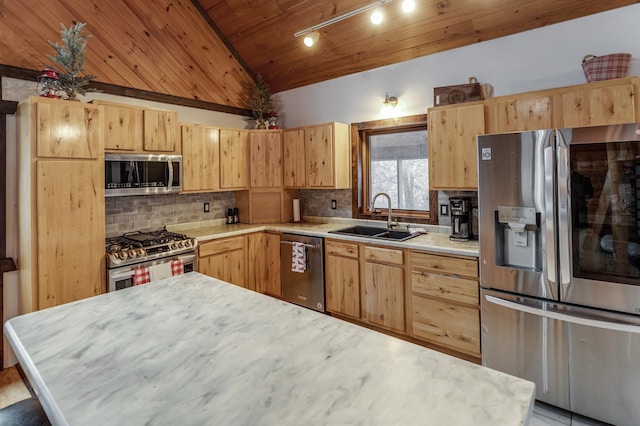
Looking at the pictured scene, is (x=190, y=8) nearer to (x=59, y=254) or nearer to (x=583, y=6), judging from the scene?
(x=59, y=254)

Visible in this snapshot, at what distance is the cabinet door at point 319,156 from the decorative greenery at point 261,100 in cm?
82

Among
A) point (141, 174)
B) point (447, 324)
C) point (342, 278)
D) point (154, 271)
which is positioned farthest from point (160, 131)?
point (447, 324)

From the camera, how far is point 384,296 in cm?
322

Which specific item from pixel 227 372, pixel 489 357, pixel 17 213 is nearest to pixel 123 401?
pixel 227 372

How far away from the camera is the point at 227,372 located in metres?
0.95

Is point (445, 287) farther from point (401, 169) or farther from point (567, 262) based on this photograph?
point (401, 169)

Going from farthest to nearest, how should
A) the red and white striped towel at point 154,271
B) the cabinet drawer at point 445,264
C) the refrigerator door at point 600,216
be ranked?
the red and white striped towel at point 154,271 < the cabinet drawer at point 445,264 < the refrigerator door at point 600,216

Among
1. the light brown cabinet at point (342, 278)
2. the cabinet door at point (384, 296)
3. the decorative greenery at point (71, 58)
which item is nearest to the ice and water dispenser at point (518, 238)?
the cabinet door at point (384, 296)

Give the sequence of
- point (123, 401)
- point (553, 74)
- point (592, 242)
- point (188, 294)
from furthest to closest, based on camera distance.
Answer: point (553, 74)
point (592, 242)
point (188, 294)
point (123, 401)

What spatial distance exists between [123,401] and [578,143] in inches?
99.1

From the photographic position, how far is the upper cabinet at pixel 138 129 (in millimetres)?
3086

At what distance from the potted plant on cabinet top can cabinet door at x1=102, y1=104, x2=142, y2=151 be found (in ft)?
5.19

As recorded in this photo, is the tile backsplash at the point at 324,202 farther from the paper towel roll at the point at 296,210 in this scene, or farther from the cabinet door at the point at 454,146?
the cabinet door at the point at 454,146

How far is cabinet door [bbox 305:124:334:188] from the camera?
3.96 metres
